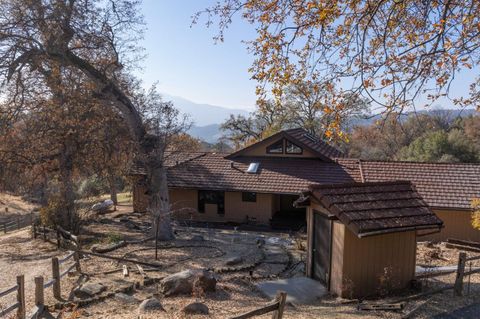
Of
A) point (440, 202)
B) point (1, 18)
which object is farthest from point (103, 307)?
point (440, 202)

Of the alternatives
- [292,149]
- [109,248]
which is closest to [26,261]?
[109,248]

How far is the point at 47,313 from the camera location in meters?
8.99

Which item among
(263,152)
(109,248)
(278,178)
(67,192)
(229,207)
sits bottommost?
(109,248)

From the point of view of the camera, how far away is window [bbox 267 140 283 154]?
26.3 metres

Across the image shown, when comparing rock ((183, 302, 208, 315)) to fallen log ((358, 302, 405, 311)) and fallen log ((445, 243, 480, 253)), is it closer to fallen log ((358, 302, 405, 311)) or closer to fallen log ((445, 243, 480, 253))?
fallen log ((358, 302, 405, 311))

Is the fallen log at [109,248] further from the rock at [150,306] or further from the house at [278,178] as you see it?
the rock at [150,306]

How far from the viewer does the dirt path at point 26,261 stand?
1241 centimetres

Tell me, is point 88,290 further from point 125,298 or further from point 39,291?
point 39,291

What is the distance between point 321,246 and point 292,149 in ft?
47.6

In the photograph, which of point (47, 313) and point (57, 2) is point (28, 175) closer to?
point (57, 2)

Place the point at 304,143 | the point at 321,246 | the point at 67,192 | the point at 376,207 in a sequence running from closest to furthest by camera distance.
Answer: the point at 376,207 < the point at 321,246 < the point at 67,192 < the point at 304,143

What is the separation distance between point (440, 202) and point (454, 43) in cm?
1525

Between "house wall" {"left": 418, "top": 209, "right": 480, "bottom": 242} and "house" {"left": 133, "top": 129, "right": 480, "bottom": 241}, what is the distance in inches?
7.9

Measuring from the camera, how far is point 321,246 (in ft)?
39.4
